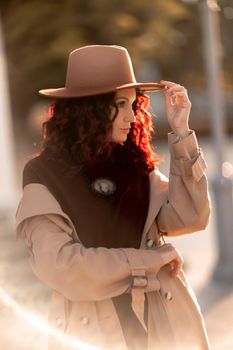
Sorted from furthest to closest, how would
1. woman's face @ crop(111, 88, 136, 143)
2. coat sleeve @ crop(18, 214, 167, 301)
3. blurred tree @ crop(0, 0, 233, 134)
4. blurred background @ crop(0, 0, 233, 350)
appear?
blurred tree @ crop(0, 0, 233, 134)
blurred background @ crop(0, 0, 233, 350)
woman's face @ crop(111, 88, 136, 143)
coat sleeve @ crop(18, 214, 167, 301)

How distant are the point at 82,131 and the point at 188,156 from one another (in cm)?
27

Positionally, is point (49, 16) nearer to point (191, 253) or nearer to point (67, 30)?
point (67, 30)

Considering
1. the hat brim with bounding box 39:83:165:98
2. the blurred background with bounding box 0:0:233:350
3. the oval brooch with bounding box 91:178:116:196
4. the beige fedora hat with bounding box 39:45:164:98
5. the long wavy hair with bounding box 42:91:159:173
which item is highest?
the beige fedora hat with bounding box 39:45:164:98

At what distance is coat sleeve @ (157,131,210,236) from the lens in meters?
1.96

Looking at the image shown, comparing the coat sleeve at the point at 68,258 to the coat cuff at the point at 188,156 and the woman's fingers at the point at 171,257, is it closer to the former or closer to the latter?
the woman's fingers at the point at 171,257

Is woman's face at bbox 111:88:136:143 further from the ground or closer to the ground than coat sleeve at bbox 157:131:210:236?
further from the ground

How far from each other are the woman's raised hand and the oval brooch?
209mm

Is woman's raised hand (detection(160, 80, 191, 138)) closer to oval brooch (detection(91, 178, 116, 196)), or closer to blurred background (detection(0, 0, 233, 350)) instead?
oval brooch (detection(91, 178, 116, 196))

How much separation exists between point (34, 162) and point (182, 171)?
0.37 metres

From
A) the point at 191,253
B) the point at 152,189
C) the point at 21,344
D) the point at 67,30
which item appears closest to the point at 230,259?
the point at 191,253

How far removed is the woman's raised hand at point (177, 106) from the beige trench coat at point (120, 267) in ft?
0.11

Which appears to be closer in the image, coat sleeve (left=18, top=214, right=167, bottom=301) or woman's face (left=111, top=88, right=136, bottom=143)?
coat sleeve (left=18, top=214, right=167, bottom=301)

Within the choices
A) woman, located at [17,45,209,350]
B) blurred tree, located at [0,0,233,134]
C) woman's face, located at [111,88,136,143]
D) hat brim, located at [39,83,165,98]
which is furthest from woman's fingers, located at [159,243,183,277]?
blurred tree, located at [0,0,233,134]

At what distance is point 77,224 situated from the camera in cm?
188
